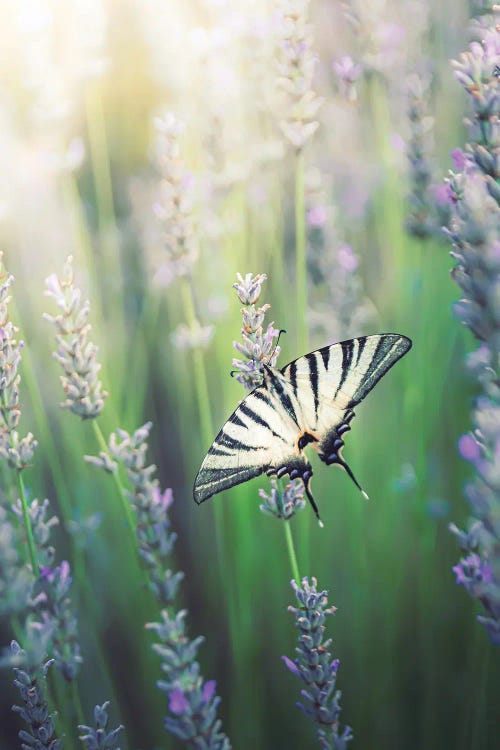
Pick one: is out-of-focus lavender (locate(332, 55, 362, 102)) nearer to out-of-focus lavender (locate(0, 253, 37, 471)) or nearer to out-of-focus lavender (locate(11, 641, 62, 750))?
out-of-focus lavender (locate(0, 253, 37, 471))

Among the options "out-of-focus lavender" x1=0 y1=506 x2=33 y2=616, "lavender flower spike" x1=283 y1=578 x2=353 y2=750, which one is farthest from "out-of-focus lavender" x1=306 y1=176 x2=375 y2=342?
"out-of-focus lavender" x1=0 y1=506 x2=33 y2=616

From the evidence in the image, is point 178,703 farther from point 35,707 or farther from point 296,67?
point 296,67

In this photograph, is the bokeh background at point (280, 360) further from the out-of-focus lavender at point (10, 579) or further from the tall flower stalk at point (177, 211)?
the out-of-focus lavender at point (10, 579)

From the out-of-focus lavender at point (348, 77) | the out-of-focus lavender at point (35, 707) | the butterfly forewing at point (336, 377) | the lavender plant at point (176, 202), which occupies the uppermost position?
the out-of-focus lavender at point (348, 77)

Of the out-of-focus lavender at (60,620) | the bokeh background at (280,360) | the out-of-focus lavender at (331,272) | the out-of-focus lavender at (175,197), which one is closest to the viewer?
the out-of-focus lavender at (60,620)

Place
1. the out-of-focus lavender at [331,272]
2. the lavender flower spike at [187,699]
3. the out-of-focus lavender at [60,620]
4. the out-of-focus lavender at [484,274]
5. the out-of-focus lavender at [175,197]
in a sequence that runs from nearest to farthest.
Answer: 1. the out-of-focus lavender at [484,274]
2. the lavender flower spike at [187,699]
3. the out-of-focus lavender at [60,620]
4. the out-of-focus lavender at [175,197]
5. the out-of-focus lavender at [331,272]

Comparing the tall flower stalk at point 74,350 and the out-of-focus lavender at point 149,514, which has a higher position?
the tall flower stalk at point 74,350

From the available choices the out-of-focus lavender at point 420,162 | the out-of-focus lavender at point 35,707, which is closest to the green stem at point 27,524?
the out-of-focus lavender at point 35,707
